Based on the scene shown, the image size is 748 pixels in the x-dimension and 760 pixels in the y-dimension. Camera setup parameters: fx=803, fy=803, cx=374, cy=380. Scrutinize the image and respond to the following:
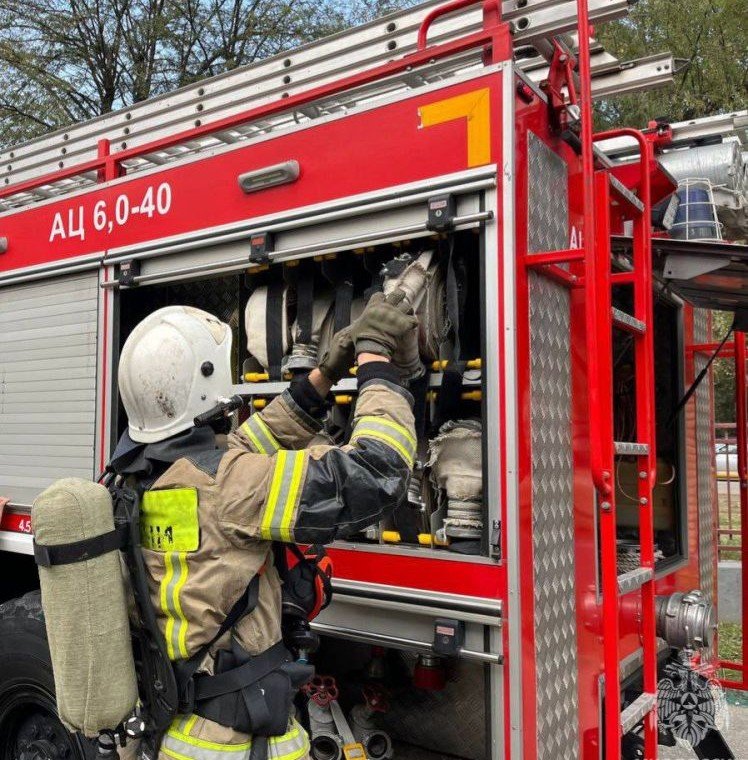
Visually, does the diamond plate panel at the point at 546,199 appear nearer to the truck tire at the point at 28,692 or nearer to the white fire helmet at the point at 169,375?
the white fire helmet at the point at 169,375

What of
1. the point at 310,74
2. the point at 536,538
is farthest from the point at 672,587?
the point at 310,74

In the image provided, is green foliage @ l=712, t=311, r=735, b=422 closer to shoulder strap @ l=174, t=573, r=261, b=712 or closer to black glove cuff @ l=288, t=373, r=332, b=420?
black glove cuff @ l=288, t=373, r=332, b=420

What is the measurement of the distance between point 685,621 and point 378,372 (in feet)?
6.23

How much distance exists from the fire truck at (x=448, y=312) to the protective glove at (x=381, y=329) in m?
0.29

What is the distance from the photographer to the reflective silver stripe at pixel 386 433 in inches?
76.8

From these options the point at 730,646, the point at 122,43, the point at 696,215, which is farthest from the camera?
the point at 122,43

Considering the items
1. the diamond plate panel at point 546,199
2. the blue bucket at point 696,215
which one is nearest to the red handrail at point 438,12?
the diamond plate panel at point 546,199

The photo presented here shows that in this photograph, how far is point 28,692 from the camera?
290 centimetres

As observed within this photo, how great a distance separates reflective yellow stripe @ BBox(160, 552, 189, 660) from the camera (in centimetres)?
192

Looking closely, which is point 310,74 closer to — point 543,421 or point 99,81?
point 543,421

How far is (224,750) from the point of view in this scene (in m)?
1.93

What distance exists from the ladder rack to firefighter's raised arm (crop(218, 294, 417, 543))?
1.16m

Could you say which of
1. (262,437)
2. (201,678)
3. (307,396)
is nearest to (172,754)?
(201,678)

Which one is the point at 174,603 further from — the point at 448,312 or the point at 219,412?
the point at 448,312
